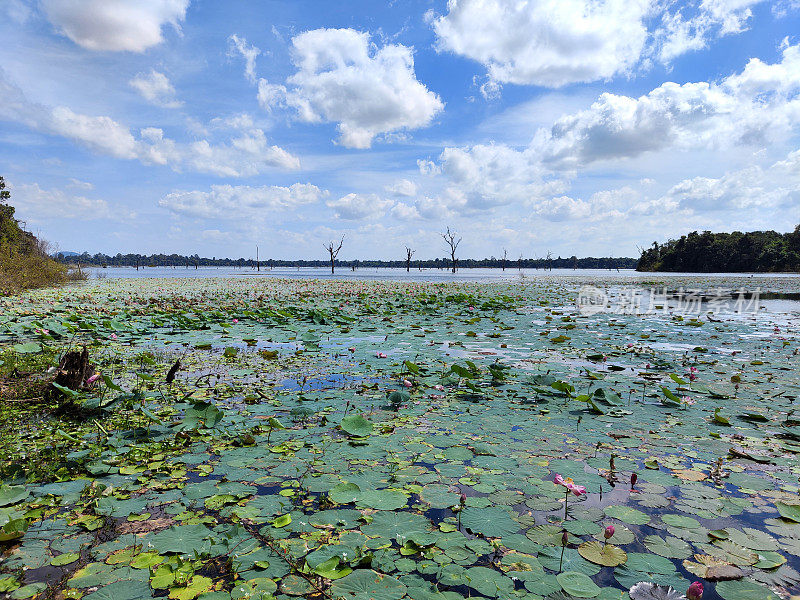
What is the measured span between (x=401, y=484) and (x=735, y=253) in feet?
271

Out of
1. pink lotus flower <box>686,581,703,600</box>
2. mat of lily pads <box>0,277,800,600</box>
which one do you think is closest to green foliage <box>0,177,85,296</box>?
mat of lily pads <box>0,277,800,600</box>

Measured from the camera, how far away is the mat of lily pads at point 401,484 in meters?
1.95

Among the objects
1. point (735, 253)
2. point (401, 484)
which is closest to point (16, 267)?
point (401, 484)

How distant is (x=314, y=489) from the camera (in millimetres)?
2736

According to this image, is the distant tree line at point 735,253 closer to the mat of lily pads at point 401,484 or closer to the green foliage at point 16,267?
the mat of lily pads at point 401,484

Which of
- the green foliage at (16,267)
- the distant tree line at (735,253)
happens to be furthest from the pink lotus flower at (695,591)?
the distant tree line at (735,253)

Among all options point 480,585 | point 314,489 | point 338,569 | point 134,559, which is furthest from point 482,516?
point 134,559

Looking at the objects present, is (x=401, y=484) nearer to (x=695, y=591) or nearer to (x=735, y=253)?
(x=695, y=591)

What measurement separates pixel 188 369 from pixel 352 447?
12.2 ft

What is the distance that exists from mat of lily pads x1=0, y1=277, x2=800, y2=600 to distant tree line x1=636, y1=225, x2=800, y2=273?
73167mm

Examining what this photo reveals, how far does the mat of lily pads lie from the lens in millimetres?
1945

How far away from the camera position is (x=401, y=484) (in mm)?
2842

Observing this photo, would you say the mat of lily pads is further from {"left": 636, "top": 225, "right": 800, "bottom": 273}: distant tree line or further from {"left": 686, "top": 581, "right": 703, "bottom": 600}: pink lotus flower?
{"left": 636, "top": 225, "right": 800, "bottom": 273}: distant tree line

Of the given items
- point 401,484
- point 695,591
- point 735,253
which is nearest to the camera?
point 695,591
